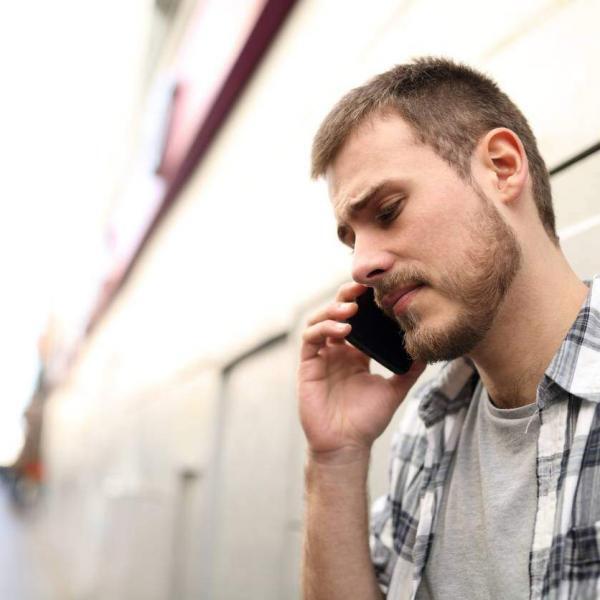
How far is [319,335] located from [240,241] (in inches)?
71.6

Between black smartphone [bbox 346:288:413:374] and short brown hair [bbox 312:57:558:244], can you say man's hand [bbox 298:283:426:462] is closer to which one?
black smartphone [bbox 346:288:413:374]

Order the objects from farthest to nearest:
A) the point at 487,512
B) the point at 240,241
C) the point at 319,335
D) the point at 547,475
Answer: the point at 240,241 < the point at 319,335 < the point at 487,512 < the point at 547,475

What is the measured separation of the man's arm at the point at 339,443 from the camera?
1.35 meters

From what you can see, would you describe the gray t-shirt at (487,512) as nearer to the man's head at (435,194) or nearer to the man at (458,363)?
the man at (458,363)

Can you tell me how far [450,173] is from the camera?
119 centimetres

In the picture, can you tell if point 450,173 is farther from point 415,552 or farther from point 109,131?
point 109,131

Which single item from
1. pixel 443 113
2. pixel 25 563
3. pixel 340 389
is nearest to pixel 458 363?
pixel 340 389

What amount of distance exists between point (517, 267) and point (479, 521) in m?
0.47

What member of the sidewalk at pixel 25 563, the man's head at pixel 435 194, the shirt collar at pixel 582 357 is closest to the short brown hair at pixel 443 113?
the man's head at pixel 435 194

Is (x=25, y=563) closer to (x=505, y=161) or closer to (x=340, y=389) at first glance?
(x=340, y=389)

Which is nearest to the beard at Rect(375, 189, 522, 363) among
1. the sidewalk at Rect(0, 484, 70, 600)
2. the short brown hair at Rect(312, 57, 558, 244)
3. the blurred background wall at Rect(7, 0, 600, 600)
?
the short brown hair at Rect(312, 57, 558, 244)

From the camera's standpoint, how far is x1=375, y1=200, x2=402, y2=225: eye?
121cm

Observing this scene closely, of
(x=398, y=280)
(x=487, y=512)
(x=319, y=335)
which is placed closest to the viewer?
(x=487, y=512)

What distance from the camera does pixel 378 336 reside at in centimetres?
144
